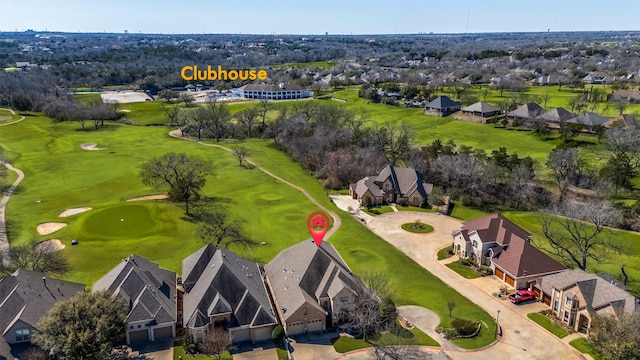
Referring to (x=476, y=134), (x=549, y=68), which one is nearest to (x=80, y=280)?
(x=476, y=134)

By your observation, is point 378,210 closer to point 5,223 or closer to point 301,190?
point 301,190

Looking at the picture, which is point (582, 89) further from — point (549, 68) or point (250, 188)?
point (250, 188)

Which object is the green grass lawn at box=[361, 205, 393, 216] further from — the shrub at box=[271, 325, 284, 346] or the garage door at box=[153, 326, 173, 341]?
the garage door at box=[153, 326, 173, 341]

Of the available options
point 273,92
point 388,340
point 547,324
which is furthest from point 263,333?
point 273,92

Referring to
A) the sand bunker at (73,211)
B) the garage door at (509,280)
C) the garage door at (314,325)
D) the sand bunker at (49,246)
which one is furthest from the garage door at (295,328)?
the sand bunker at (73,211)

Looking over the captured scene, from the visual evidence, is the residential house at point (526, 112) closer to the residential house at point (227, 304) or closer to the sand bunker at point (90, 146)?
the residential house at point (227, 304)

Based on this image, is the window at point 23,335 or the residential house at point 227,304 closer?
the window at point 23,335
